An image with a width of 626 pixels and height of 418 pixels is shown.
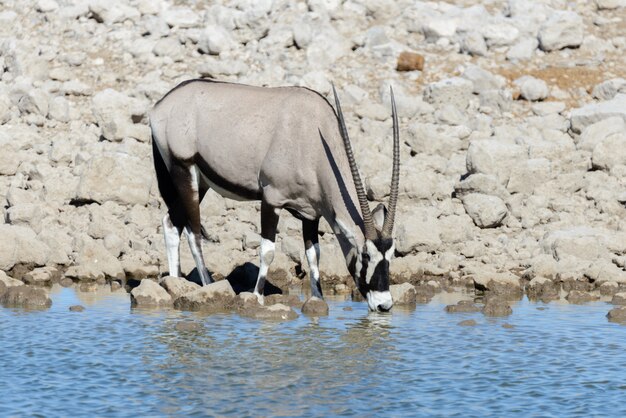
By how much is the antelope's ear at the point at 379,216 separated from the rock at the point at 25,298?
3.57 metres

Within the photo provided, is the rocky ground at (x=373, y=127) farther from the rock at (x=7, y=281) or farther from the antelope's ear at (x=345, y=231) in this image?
the antelope's ear at (x=345, y=231)

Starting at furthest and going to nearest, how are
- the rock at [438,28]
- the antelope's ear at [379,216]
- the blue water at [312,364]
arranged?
the rock at [438,28] → the antelope's ear at [379,216] → the blue water at [312,364]

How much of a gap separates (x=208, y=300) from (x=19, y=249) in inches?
136

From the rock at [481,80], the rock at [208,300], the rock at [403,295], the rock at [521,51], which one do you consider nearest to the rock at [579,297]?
the rock at [403,295]

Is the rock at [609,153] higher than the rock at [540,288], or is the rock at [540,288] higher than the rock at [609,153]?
the rock at [609,153]

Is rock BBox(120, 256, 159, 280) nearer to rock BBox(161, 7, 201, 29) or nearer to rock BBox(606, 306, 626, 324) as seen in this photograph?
rock BBox(606, 306, 626, 324)

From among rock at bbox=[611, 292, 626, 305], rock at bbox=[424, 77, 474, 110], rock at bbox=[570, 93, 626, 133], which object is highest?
rock at bbox=[424, 77, 474, 110]

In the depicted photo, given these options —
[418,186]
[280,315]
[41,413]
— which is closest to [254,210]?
[418,186]

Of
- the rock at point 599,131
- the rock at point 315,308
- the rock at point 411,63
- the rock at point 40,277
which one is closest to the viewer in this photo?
the rock at point 315,308

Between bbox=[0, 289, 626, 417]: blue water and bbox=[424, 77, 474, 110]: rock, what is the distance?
392 inches

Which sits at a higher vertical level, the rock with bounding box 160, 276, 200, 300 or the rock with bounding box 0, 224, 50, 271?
the rock with bounding box 0, 224, 50, 271

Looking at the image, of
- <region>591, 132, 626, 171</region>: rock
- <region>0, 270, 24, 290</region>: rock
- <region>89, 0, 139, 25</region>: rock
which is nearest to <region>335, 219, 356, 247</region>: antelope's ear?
<region>0, 270, 24, 290</region>: rock

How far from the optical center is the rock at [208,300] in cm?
1242

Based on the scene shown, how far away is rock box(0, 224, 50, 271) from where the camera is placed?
14570 mm
